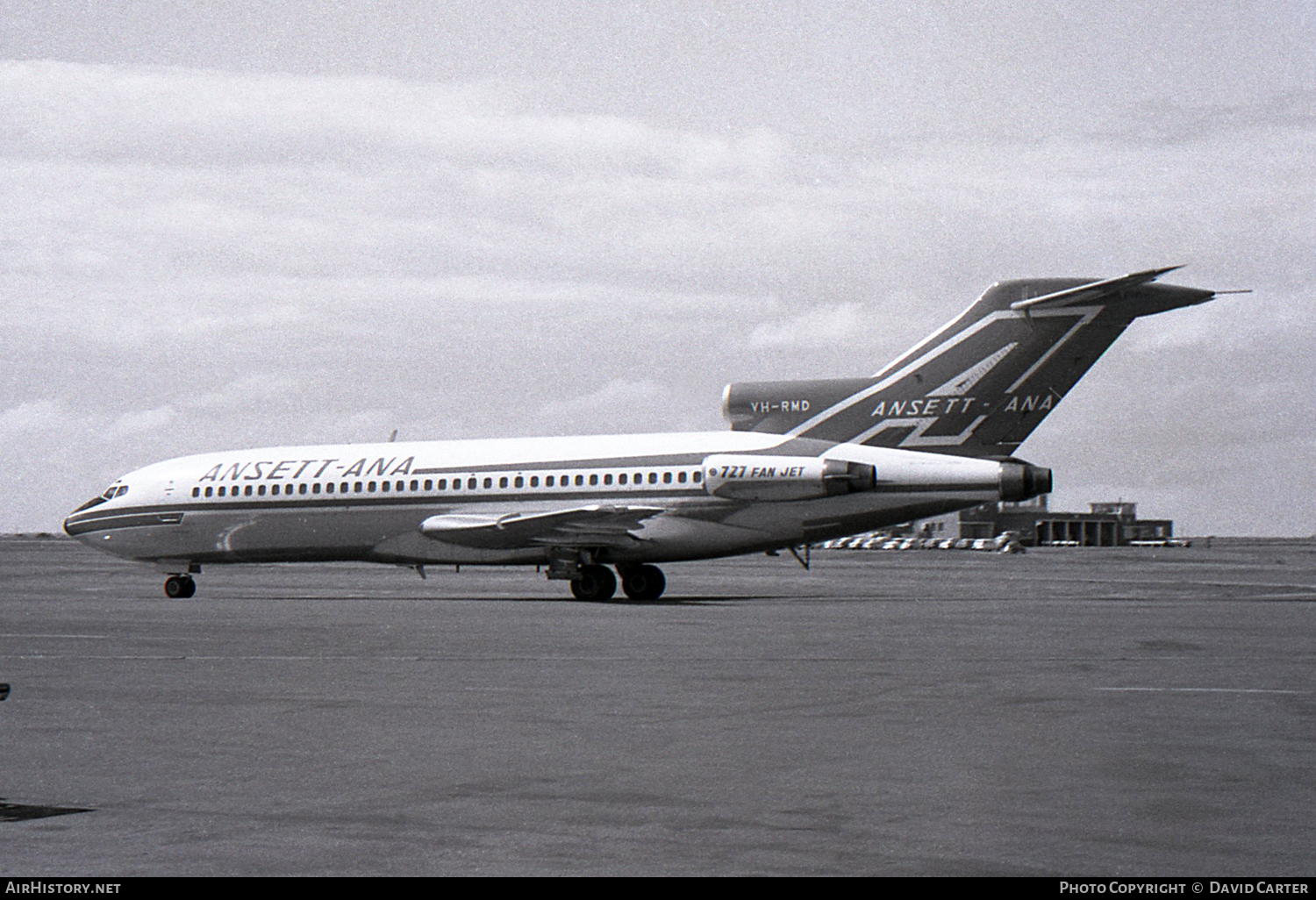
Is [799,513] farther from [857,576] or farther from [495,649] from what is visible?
[857,576]

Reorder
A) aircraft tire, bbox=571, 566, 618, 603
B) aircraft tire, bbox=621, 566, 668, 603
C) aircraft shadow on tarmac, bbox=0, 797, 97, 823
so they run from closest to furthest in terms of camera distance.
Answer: aircraft shadow on tarmac, bbox=0, 797, 97, 823
aircraft tire, bbox=571, 566, 618, 603
aircraft tire, bbox=621, 566, 668, 603

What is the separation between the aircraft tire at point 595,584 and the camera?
36.9 metres

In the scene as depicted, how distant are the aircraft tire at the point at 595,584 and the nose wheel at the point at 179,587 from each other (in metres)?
10.8

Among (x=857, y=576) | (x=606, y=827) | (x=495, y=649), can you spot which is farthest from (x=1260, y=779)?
(x=857, y=576)

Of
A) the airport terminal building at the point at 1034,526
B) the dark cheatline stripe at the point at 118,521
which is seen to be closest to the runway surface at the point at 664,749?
the dark cheatline stripe at the point at 118,521

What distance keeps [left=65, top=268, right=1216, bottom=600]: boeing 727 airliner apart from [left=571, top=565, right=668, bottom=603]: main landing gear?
0.14 ft

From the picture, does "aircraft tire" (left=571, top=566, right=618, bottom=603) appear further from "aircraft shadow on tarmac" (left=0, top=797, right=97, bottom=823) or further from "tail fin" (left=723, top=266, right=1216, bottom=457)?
"aircraft shadow on tarmac" (left=0, top=797, right=97, bottom=823)

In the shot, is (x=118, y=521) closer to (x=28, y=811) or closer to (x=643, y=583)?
(x=643, y=583)

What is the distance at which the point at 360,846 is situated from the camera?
7.49 m

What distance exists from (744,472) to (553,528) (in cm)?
492

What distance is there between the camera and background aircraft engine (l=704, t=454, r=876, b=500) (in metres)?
34.6

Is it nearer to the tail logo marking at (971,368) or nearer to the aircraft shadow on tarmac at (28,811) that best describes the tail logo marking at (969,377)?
the tail logo marking at (971,368)

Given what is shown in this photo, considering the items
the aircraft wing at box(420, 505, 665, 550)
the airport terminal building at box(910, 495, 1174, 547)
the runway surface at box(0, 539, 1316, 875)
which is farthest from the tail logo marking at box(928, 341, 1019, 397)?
the airport terminal building at box(910, 495, 1174, 547)

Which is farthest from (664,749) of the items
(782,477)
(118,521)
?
(118,521)
